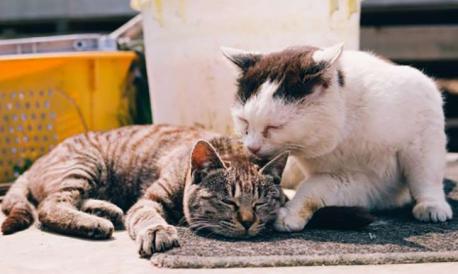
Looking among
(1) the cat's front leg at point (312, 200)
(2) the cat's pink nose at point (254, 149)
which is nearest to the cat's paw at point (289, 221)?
(1) the cat's front leg at point (312, 200)

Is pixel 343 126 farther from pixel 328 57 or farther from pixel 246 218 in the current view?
pixel 246 218

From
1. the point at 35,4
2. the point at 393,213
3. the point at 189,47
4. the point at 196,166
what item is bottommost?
the point at 393,213

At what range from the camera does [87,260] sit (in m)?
2.62

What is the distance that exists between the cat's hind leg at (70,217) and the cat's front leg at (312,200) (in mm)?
724

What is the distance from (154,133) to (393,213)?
1273 mm

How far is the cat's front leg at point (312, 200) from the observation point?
9.75 ft

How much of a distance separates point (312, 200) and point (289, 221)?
173 millimetres

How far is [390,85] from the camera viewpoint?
3.19m

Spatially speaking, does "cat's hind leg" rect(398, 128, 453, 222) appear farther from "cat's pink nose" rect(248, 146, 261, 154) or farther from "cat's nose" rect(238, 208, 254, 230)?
"cat's nose" rect(238, 208, 254, 230)

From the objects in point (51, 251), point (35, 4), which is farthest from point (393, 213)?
point (35, 4)

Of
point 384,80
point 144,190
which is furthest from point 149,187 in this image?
point 384,80

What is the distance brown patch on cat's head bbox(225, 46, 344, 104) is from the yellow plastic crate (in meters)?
1.75

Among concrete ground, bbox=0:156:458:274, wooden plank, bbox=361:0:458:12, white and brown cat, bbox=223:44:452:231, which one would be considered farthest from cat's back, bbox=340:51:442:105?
wooden plank, bbox=361:0:458:12

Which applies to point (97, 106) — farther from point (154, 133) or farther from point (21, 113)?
point (154, 133)
